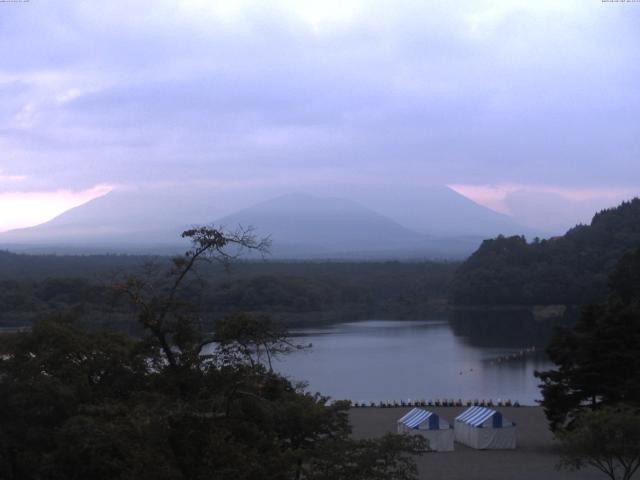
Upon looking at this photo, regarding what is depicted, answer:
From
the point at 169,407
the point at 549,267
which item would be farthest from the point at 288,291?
the point at 169,407

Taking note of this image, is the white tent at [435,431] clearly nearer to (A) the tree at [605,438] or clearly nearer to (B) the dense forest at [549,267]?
(A) the tree at [605,438]

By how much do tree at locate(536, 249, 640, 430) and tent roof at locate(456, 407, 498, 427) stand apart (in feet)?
2.87

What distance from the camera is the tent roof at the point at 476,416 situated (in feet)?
45.1

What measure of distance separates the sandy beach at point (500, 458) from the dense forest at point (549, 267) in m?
34.3

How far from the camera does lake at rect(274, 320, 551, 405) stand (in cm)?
2259

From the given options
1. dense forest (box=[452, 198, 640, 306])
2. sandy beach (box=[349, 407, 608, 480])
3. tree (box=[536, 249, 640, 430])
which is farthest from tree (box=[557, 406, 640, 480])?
dense forest (box=[452, 198, 640, 306])

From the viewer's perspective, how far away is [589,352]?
1316 cm

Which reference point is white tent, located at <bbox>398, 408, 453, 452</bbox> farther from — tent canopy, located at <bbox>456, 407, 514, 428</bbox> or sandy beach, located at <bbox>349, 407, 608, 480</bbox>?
tent canopy, located at <bbox>456, 407, 514, 428</bbox>

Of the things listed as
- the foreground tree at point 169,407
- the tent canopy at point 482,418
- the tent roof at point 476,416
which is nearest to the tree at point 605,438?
the foreground tree at point 169,407

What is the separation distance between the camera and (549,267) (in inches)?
2103

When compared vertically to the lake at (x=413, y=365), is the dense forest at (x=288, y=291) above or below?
above

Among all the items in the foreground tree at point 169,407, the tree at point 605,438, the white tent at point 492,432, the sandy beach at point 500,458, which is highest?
the foreground tree at point 169,407

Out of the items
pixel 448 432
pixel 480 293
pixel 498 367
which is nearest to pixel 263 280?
pixel 480 293

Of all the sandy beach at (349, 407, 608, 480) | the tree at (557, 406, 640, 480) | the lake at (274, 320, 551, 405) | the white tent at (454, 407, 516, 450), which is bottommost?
the lake at (274, 320, 551, 405)
